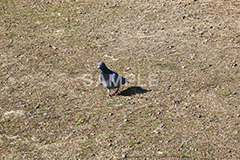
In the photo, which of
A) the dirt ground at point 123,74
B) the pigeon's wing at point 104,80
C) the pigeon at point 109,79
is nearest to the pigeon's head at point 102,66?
the pigeon at point 109,79

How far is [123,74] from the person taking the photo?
822 centimetres

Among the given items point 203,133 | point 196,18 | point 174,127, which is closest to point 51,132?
point 174,127

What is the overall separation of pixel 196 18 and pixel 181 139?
4883 millimetres

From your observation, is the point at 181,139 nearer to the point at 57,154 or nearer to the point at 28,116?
the point at 57,154

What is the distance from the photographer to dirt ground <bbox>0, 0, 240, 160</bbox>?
6.43 m

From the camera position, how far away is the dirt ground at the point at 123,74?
643 centimetres

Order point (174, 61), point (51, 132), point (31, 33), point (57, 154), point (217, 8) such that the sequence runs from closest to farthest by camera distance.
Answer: point (57, 154) → point (51, 132) → point (174, 61) → point (31, 33) → point (217, 8)

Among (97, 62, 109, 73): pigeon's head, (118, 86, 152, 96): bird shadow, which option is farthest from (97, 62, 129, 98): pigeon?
(118, 86, 152, 96): bird shadow

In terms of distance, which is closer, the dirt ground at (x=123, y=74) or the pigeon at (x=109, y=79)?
the dirt ground at (x=123, y=74)

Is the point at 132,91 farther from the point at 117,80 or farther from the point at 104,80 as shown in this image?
the point at 104,80

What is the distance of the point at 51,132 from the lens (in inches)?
264
